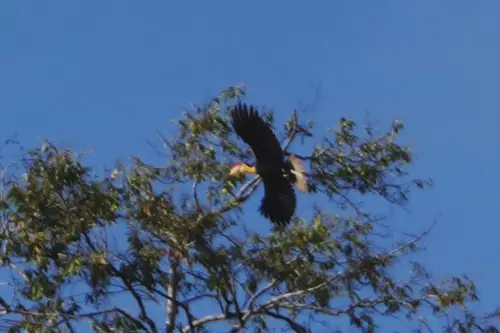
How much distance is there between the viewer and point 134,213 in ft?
40.3

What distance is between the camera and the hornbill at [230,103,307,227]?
1299 centimetres

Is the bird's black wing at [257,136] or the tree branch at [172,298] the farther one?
the bird's black wing at [257,136]

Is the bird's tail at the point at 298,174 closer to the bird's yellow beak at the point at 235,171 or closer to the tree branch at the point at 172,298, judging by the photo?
the bird's yellow beak at the point at 235,171

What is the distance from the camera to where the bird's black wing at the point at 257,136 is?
13.0m

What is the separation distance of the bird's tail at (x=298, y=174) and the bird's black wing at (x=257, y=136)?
7.9 inches

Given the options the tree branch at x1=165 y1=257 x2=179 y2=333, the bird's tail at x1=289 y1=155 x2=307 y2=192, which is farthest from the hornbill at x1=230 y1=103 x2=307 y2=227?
the tree branch at x1=165 y1=257 x2=179 y2=333

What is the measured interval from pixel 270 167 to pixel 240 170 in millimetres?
384

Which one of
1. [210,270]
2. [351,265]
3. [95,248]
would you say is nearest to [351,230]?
[351,265]

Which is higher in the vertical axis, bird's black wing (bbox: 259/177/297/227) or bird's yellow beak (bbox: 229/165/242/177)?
bird's yellow beak (bbox: 229/165/242/177)

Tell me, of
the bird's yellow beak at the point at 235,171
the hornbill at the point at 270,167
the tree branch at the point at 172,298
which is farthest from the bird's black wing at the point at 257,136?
the tree branch at the point at 172,298

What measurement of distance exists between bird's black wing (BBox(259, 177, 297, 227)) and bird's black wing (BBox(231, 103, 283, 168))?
0.21m

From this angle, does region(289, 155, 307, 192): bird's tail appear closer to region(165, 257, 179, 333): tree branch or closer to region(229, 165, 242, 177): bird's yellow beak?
region(229, 165, 242, 177): bird's yellow beak

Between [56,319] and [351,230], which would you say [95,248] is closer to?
[56,319]

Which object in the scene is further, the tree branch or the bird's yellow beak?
the bird's yellow beak
